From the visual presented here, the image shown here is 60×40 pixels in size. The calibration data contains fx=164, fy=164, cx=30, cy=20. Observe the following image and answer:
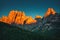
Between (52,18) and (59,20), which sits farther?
(52,18)

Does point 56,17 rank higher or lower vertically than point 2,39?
higher

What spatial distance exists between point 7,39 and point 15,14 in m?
145

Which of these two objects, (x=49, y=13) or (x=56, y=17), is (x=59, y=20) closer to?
(x=56, y=17)

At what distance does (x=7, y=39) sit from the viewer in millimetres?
52031

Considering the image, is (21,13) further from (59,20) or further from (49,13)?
(59,20)

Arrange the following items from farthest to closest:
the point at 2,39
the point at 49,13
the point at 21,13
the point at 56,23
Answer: the point at 21,13
the point at 49,13
the point at 56,23
the point at 2,39

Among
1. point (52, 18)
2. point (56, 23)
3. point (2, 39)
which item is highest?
point (52, 18)

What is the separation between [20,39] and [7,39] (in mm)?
6230

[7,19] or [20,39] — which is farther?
[7,19]

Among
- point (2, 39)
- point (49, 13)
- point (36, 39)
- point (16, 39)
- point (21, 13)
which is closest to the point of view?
point (2, 39)

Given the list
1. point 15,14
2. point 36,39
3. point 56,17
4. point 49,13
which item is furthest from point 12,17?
point 36,39

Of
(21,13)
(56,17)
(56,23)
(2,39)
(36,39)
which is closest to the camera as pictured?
(2,39)

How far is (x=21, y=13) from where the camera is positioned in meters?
200

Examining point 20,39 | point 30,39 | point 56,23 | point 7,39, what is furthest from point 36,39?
point 56,23
